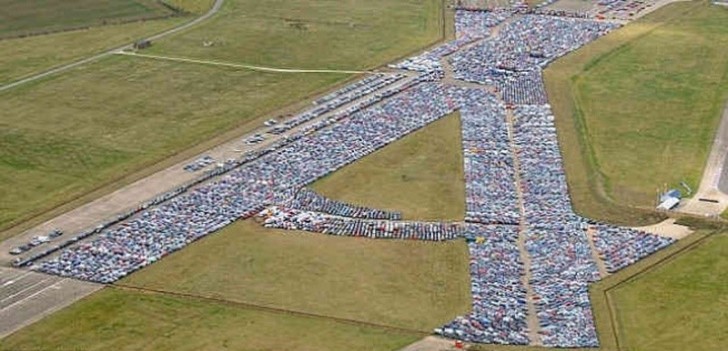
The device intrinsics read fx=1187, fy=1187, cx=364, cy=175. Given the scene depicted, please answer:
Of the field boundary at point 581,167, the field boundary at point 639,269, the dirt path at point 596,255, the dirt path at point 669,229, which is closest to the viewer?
the field boundary at point 639,269

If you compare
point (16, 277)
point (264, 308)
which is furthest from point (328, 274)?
point (16, 277)

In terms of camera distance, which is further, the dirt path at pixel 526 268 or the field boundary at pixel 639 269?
the field boundary at pixel 639 269

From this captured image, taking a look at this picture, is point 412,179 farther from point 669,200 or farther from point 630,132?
point 630,132

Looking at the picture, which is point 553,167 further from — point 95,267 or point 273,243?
point 95,267

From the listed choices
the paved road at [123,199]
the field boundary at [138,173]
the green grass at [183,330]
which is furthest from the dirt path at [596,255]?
the field boundary at [138,173]

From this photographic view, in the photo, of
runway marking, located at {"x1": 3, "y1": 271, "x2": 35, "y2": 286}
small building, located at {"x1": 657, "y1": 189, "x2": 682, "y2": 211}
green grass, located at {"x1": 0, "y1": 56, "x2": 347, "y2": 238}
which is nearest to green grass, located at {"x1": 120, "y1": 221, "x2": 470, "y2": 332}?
runway marking, located at {"x1": 3, "y1": 271, "x2": 35, "y2": 286}

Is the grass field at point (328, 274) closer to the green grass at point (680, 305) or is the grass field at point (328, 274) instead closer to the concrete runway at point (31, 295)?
the concrete runway at point (31, 295)
